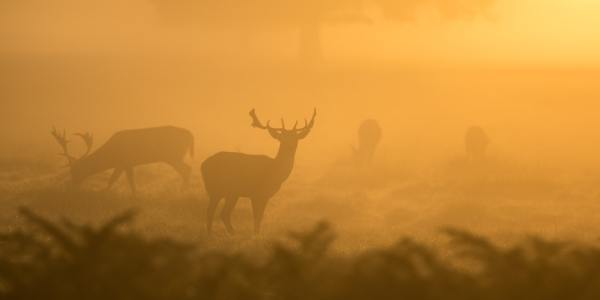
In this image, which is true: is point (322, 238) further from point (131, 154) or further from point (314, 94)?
point (314, 94)

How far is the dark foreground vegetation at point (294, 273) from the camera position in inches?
74.7

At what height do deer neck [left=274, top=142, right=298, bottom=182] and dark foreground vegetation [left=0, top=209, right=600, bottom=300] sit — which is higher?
dark foreground vegetation [left=0, top=209, right=600, bottom=300]

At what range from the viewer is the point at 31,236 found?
2.19 metres

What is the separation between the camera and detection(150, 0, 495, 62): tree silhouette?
47.0 metres

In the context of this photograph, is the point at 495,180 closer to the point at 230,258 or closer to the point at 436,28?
the point at 230,258

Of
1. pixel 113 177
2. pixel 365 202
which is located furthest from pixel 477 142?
pixel 113 177

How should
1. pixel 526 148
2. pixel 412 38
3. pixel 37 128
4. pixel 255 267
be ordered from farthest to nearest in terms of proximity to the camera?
pixel 412 38 → pixel 37 128 → pixel 526 148 → pixel 255 267

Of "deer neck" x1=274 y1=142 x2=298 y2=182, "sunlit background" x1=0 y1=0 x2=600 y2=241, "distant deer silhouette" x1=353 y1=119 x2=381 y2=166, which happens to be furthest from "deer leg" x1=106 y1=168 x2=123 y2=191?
"distant deer silhouette" x1=353 y1=119 x2=381 y2=166

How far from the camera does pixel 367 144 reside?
2214 cm

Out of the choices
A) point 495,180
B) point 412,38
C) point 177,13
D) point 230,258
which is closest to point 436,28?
point 412,38

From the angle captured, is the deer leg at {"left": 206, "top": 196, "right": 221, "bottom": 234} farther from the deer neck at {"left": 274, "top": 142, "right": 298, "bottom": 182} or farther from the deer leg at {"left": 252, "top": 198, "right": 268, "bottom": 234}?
the deer neck at {"left": 274, "top": 142, "right": 298, "bottom": 182}

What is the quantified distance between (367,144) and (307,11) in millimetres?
26949

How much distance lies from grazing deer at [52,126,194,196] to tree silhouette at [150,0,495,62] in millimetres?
30873

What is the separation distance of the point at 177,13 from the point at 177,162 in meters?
34.1
